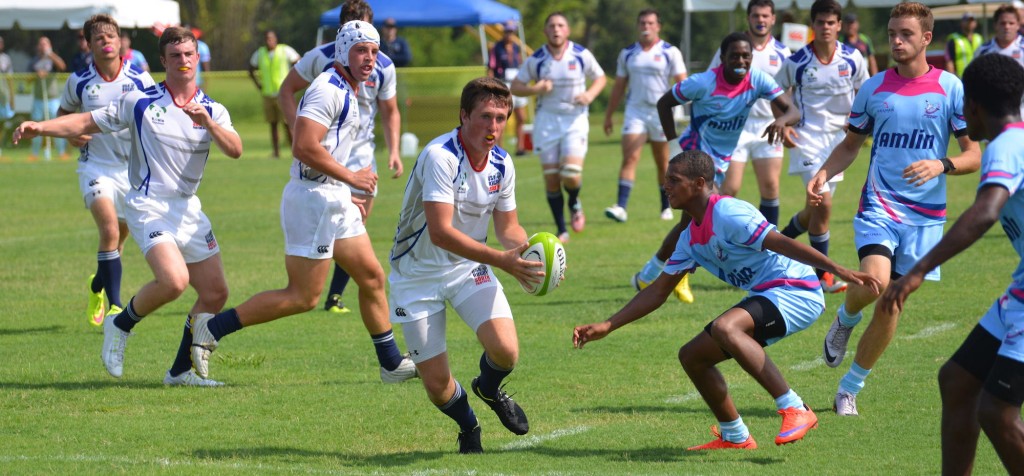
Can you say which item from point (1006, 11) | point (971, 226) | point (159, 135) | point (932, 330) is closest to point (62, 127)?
point (159, 135)

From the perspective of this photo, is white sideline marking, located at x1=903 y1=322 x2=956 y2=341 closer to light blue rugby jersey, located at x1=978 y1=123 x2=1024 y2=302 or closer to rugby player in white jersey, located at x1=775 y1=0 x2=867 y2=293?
rugby player in white jersey, located at x1=775 y1=0 x2=867 y2=293

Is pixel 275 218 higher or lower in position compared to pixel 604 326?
lower

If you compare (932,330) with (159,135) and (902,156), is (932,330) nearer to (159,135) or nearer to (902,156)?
(902,156)

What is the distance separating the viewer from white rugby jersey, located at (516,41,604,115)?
14406 mm

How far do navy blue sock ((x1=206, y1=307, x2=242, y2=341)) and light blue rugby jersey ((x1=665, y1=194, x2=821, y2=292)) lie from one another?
8.83 feet

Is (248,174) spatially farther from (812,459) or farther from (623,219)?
(812,459)

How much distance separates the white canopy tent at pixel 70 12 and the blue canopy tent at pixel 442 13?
4.71 meters

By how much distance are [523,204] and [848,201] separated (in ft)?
13.9

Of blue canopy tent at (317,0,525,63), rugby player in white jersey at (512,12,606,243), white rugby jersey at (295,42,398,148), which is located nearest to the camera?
white rugby jersey at (295,42,398,148)

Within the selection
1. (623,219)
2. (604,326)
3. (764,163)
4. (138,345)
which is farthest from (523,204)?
(604,326)

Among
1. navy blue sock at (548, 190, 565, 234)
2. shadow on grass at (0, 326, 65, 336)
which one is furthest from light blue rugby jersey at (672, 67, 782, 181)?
shadow on grass at (0, 326, 65, 336)

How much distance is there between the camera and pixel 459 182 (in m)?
5.99

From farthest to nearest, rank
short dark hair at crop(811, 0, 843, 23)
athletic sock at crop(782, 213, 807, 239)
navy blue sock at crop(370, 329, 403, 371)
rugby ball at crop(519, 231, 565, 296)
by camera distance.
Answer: athletic sock at crop(782, 213, 807, 239), short dark hair at crop(811, 0, 843, 23), navy blue sock at crop(370, 329, 403, 371), rugby ball at crop(519, 231, 565, 296)

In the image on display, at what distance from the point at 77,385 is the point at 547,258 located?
349cm
